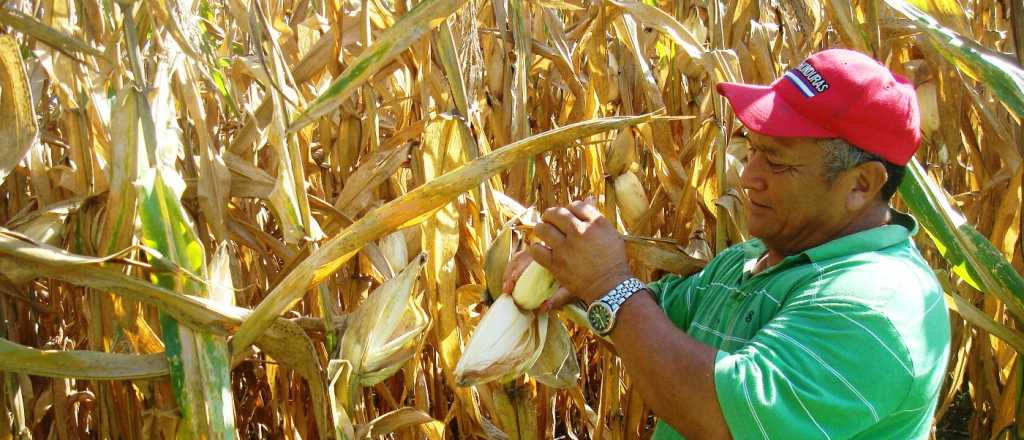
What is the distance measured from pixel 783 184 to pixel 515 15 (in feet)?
2.19

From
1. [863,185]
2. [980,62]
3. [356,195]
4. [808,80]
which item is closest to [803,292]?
[863,185]

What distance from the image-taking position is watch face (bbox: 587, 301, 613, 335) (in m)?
1.46

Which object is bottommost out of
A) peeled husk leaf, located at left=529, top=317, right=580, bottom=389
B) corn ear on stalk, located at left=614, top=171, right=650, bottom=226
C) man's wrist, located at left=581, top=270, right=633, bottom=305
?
peeled husk leaf, located at left=529, top=317, right=580, bottom=389

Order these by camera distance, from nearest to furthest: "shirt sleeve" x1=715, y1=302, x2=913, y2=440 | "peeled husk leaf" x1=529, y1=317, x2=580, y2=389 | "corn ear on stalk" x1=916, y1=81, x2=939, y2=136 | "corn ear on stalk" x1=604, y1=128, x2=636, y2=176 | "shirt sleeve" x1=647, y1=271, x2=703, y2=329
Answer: "shirt sleeve" x1=715, y1=302, x2=913, y2=440
"peeled husk leaf" x1=529, y1=317, x2=580, y2=389
"shirt sleeve" x1=647, y1=271, x2=703, y2=329
"corn ear on stalk" x1=604, y1=128, x2=636, y2=176
"corn ear on stalk" x1=916, y1=81, x2=939, y2=136

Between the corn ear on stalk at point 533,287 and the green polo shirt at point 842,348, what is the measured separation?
0.31 m

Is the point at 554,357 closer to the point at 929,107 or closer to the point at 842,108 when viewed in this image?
the point at 842,108

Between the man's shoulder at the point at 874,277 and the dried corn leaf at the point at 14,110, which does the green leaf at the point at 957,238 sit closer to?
the man's shoulder at the point at 874,277

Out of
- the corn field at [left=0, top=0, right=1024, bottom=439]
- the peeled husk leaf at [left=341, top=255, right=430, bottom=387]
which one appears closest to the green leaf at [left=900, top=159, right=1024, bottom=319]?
the corn field at [left=0, top=0, right=1024, bottom=439]

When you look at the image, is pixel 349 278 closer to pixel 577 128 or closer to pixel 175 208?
pixel 175 208

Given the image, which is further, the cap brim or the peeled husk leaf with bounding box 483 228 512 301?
the peeled husk leaf with bounding box 483 228 512 301

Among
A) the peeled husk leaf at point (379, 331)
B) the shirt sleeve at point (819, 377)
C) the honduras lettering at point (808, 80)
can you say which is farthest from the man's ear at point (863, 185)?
the peeled husk leaf at point (379, 331)

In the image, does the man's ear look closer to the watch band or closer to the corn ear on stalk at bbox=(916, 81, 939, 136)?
the watch band

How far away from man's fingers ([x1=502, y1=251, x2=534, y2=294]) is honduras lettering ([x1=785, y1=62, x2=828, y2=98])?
514 mm

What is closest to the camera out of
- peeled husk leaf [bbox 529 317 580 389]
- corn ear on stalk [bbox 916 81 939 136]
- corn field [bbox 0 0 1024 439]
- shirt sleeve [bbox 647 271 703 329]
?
corn field [bbox 0 0 1024 439]
